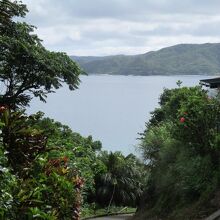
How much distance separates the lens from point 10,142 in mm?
5988

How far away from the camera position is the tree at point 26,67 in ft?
57.1

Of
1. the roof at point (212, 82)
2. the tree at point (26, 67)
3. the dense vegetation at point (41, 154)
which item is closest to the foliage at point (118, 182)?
the dense vegetation at point (41, 154)

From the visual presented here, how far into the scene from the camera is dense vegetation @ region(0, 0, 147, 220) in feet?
18.1

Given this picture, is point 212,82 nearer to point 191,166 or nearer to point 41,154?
point 191,166

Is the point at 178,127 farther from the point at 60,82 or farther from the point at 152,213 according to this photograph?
the point at 60,82

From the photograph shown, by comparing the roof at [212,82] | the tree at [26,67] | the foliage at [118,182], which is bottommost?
the foliage at [118,182]

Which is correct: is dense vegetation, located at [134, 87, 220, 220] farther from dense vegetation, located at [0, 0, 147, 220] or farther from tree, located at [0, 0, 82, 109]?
tree, located at [0, 0, 82, 109]

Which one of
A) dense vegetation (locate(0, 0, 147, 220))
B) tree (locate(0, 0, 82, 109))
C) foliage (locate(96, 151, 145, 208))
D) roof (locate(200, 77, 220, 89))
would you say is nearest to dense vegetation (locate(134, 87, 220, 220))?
dense vegetation (locate(0, 0, 147, 220))

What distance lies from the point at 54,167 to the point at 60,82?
40.9 feet

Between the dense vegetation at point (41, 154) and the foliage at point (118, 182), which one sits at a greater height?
the dense vegetation at point (41, 154)

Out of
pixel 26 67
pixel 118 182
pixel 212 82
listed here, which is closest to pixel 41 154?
pixel 26 67

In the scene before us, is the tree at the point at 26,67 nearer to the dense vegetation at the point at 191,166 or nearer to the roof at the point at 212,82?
the roof at the point at 212,82

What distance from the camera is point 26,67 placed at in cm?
1809

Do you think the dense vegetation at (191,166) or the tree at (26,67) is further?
the tree at (26,67)
